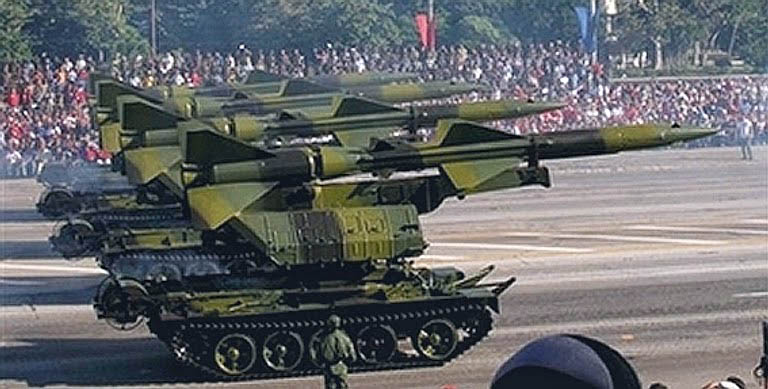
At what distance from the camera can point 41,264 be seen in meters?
26.4

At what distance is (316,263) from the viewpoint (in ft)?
56.4

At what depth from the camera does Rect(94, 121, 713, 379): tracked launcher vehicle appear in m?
16.6

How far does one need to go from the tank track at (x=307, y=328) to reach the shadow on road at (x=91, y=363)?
0.41m

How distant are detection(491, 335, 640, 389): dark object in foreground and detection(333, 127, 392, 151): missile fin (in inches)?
704

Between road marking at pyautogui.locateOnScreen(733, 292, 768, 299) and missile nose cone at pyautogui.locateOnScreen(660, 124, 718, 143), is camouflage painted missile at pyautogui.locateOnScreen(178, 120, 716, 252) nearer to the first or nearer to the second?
missile nose cone at pyautogui.locateOnScreen(660, 124, 718, 143)

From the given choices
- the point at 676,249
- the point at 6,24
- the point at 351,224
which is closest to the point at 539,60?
the point at 6,24

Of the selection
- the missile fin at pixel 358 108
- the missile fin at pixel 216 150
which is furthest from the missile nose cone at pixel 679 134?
the missile fin at pixel 216 150

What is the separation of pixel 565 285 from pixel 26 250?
413 inches

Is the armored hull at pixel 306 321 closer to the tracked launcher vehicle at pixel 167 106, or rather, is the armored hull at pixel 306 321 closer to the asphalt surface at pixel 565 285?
the asphalt surface at pixel 565 285

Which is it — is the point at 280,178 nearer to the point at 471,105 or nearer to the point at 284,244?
the point at 284,244

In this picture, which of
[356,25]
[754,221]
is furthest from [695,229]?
[356,25]

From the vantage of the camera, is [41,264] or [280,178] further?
[41,264]

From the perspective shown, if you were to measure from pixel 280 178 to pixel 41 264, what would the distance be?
10096 mm

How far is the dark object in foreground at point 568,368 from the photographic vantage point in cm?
366
